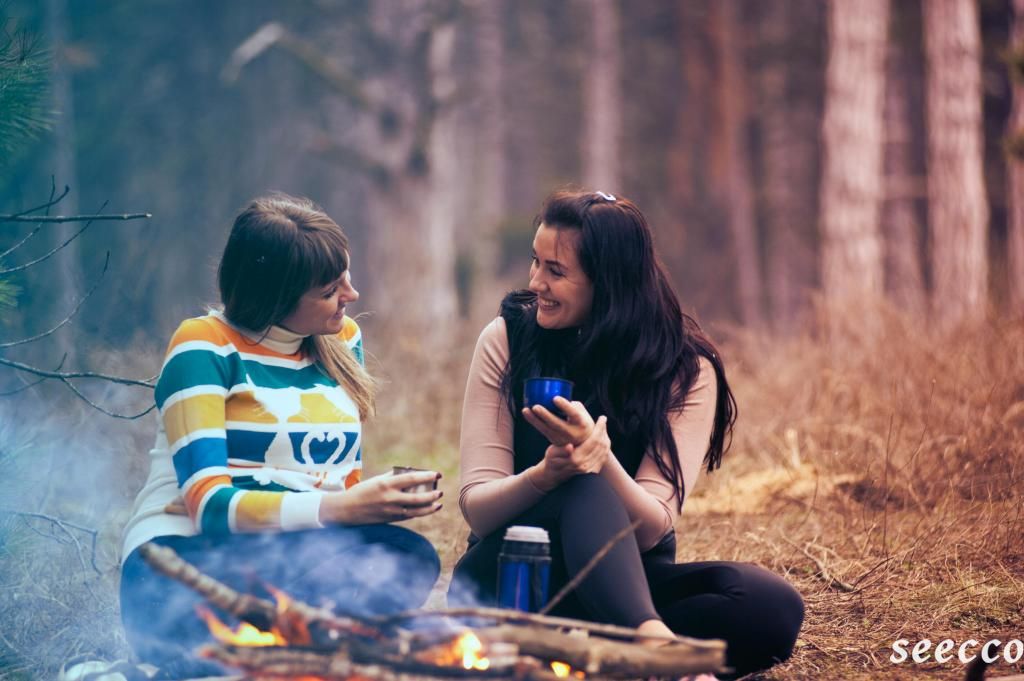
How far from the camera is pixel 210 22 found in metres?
16.4

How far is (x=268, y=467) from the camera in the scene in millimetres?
2832

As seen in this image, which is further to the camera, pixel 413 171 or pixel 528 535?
pixel 413 171

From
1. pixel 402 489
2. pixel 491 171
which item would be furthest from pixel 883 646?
pixel 491 171

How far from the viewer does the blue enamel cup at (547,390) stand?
2674 mm

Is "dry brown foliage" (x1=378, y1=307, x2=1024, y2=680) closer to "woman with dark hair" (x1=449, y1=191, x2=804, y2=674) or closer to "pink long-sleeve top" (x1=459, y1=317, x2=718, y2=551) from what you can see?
"woman with dark hair" (x1=449, y1=191, x2=804, y2=674)

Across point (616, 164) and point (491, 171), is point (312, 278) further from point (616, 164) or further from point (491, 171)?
point (491, 171)

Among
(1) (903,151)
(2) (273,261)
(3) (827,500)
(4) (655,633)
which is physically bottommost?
(3) (827,500)

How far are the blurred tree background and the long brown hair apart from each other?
351 millimetres

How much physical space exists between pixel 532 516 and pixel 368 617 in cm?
75

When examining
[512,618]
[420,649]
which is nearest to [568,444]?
[512,618]

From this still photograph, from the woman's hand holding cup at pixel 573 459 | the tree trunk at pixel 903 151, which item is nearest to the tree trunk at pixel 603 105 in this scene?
the tree trunk at pixel 903 151

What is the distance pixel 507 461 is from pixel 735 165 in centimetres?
1125

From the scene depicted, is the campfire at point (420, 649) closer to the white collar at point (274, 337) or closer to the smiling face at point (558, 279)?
the white collar at point (274, 337)

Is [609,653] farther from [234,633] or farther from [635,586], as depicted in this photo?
[234,633]
